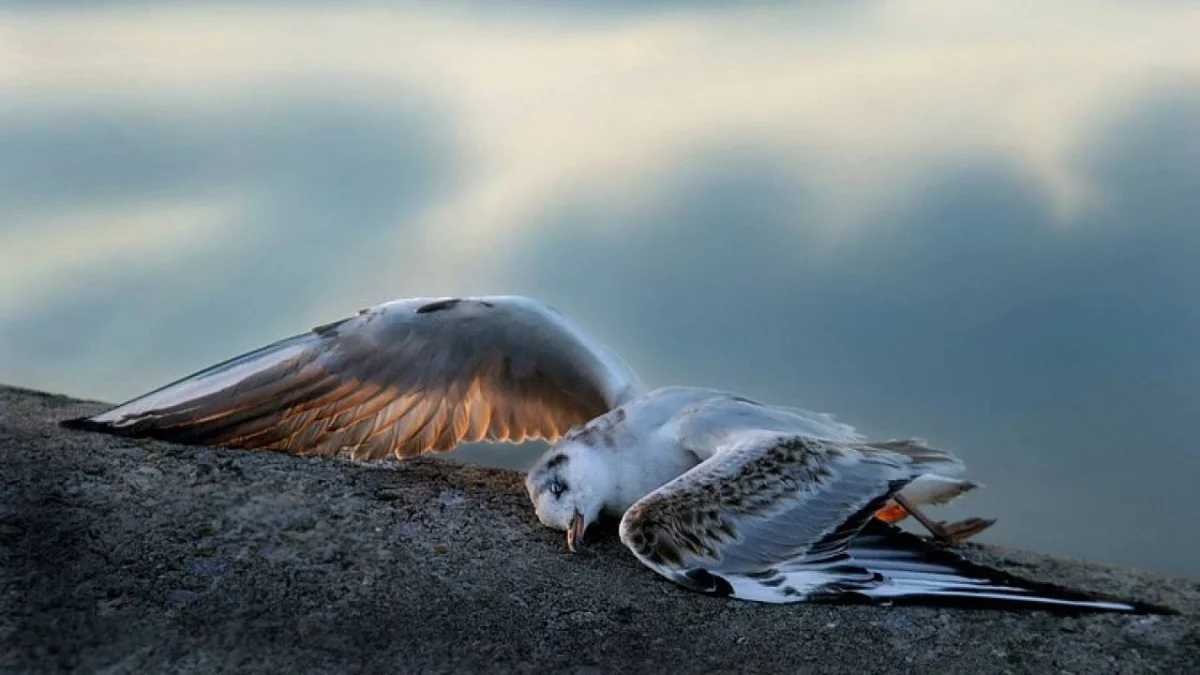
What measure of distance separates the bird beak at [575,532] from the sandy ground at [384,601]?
0.17ft

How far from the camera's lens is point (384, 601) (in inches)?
176

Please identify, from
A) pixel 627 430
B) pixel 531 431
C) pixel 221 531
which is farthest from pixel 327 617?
pixel 531 431

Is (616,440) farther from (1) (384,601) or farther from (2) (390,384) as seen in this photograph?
(1) (384,601)

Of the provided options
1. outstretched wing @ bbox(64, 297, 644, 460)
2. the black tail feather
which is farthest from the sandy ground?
outstretched wing @ bbox(64, 297, 644, 460)

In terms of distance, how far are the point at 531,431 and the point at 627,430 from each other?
38.6 inches

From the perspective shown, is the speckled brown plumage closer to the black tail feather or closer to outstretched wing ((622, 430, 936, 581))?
outstretched wing ((622, 430, 936, 581))

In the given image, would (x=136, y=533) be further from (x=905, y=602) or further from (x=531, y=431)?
(x=905, y=602)

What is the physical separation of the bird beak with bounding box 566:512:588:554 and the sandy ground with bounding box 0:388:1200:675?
0.05 meters

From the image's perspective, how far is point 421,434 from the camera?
20.2 ft

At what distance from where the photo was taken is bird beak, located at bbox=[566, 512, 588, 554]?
5.02 metres

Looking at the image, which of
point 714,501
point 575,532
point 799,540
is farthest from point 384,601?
point 799,540

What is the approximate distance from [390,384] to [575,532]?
4.22ft

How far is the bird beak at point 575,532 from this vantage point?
5.02 metres

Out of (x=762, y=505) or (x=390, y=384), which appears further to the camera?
(x=390, y=384)
